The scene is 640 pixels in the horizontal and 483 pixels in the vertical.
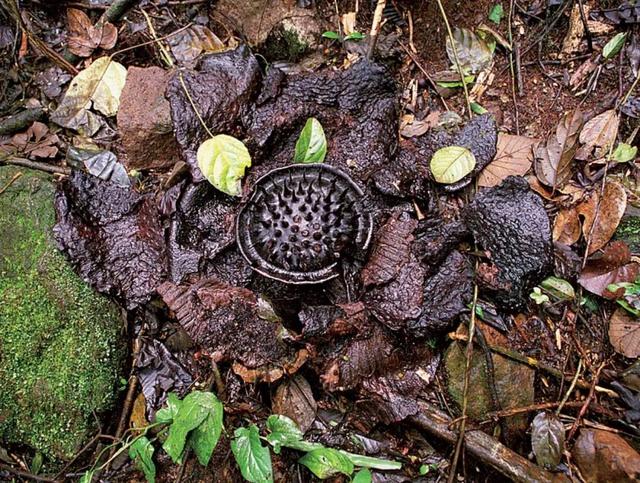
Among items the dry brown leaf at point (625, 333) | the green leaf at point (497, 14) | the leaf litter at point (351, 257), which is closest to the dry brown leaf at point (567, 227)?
the leaf litter at point (351, 257)

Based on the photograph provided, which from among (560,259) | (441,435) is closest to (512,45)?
(560,259)

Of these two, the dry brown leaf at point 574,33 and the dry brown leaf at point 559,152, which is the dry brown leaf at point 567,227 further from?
the dry brown leaf at point 574,33

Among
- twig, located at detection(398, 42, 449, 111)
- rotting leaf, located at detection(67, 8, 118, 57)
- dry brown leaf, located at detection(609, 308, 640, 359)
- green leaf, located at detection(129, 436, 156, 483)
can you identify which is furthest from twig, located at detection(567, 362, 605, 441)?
rotting leaf, located at detection(67, 8, 118, 57)

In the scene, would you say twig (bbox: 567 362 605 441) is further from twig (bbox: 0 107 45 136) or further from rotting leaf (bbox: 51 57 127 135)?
twig (bbox: 0 107 45 136)

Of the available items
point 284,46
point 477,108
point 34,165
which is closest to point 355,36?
point 284,46

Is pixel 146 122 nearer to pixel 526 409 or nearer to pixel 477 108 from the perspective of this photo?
pixel 477 108

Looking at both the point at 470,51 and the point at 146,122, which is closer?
the point at 146,122

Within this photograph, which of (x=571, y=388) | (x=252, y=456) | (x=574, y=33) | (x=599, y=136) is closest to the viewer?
(x=252, y=456)
